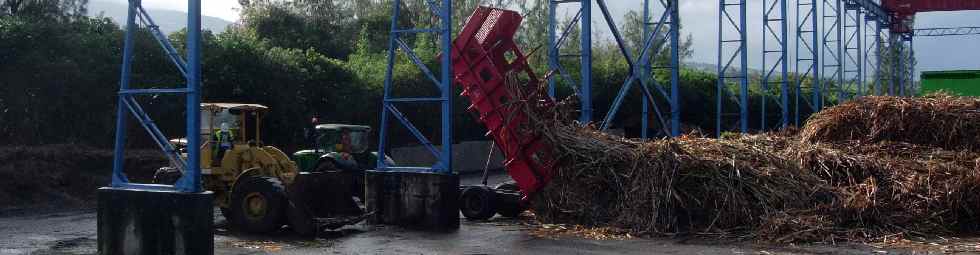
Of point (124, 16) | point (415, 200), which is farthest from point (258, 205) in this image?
point (124, 16)

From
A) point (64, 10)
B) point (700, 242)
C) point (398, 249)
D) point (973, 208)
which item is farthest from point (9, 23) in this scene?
point (973, 208)

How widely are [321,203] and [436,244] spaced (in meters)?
2.39

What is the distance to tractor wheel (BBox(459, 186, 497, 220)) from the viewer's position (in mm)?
17062

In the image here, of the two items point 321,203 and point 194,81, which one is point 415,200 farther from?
point 194,81

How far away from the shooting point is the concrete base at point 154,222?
34.0 feet

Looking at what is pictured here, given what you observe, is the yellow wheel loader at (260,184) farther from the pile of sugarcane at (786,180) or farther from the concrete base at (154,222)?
the concrete base at (154,222)

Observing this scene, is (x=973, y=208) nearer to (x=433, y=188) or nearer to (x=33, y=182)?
(x=433, y=188)

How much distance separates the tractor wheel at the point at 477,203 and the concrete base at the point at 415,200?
121 centimetres

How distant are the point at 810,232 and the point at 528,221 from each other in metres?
4.85

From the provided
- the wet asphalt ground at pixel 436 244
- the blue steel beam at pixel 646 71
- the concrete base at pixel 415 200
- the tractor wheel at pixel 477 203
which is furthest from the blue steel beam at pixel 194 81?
the blue steel beam at pixel 646 71

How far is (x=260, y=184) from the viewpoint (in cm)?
1480

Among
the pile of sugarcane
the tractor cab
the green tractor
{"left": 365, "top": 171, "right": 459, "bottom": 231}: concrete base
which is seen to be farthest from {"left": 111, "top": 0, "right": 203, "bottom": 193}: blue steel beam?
the tractor cab

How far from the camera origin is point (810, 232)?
13.5 metres

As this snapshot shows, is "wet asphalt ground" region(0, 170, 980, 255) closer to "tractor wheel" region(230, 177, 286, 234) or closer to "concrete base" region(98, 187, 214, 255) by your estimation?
"tractor wheel" region(230, 177, 286, 234)
